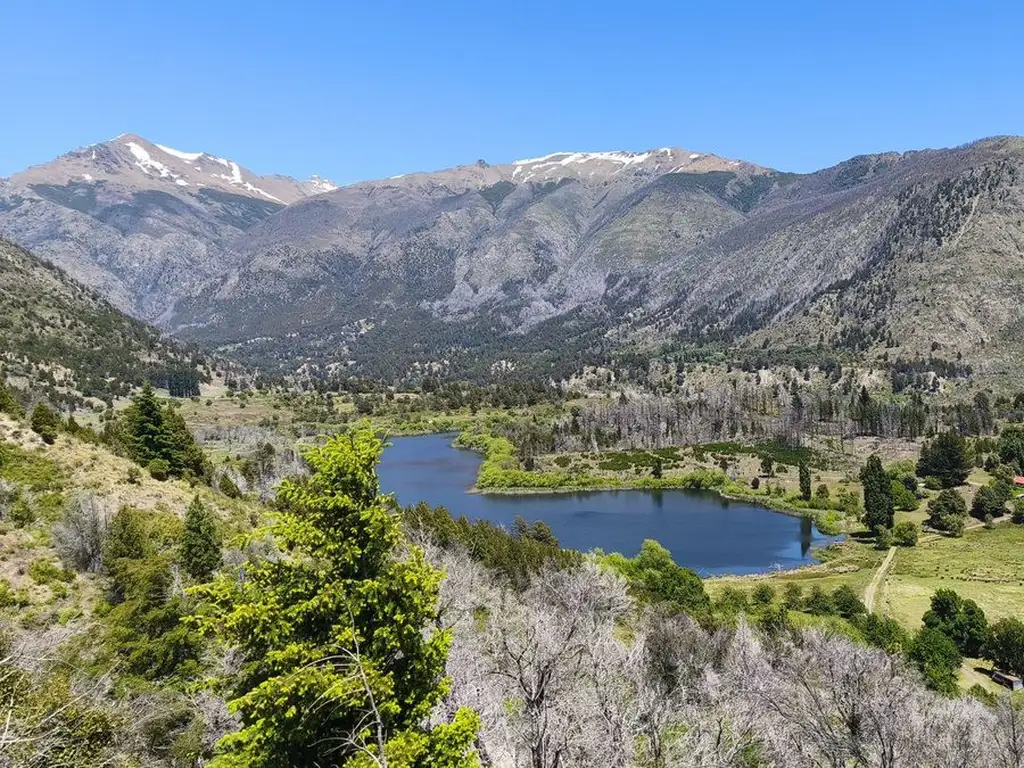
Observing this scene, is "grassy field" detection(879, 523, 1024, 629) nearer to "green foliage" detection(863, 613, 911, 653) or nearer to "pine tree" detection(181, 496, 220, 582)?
"green foliage" detection(863, 613, 911, 653)

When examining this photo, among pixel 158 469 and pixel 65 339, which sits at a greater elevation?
pixel 65 339

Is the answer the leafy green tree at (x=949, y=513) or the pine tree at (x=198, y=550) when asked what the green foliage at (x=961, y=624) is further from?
the pine tree at (x=198, y=550)

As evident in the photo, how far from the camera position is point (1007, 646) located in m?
54.2

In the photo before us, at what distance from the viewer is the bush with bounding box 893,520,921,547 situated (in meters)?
92.2

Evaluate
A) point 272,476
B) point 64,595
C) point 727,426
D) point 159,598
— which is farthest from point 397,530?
point 727,426

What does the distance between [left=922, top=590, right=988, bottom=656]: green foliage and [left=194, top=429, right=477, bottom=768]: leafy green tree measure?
196ft

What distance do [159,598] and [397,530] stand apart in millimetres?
18969

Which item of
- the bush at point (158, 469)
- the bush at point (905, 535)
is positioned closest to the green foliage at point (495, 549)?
the bush at point (158, 469)

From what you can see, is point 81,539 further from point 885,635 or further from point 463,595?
point 885,635

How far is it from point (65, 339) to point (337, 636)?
16768 centimetres

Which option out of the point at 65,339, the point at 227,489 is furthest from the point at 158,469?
the point at 65,339

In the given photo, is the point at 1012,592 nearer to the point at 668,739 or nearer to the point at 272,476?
the point at 668,739

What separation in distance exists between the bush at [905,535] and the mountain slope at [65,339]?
137m

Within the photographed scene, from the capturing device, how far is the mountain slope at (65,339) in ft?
427
